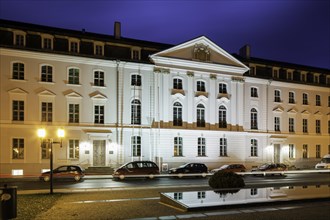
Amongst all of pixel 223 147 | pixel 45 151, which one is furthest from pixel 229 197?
pixel 223 147

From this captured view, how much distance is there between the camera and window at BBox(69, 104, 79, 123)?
35500mm

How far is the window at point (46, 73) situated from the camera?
34562 millimetres

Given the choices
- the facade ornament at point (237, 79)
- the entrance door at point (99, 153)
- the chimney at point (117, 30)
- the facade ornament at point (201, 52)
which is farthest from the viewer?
the facade ornament at point (237, 79)

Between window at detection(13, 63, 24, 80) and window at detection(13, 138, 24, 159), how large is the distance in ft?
19.3

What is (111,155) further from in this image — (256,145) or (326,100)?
(326,100)

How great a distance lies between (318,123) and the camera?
167ft

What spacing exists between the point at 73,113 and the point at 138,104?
278 inches

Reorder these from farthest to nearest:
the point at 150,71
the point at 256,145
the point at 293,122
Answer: the point at 293,122 → the point at 256,145 → the point at 150,71

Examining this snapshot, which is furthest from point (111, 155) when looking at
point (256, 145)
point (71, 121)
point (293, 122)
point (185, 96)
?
point (293, 122)

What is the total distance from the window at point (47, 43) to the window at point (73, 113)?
609 centimetres

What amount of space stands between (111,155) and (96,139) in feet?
7.44

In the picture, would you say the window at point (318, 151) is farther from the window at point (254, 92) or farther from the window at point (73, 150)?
the window at point (73, 150)

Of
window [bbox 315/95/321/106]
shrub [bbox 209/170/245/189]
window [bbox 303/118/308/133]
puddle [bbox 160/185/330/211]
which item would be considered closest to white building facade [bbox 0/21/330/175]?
window [bbox 303/118/308/133]

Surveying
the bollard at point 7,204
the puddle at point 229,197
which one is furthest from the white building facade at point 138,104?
the bollard at point 7,204
